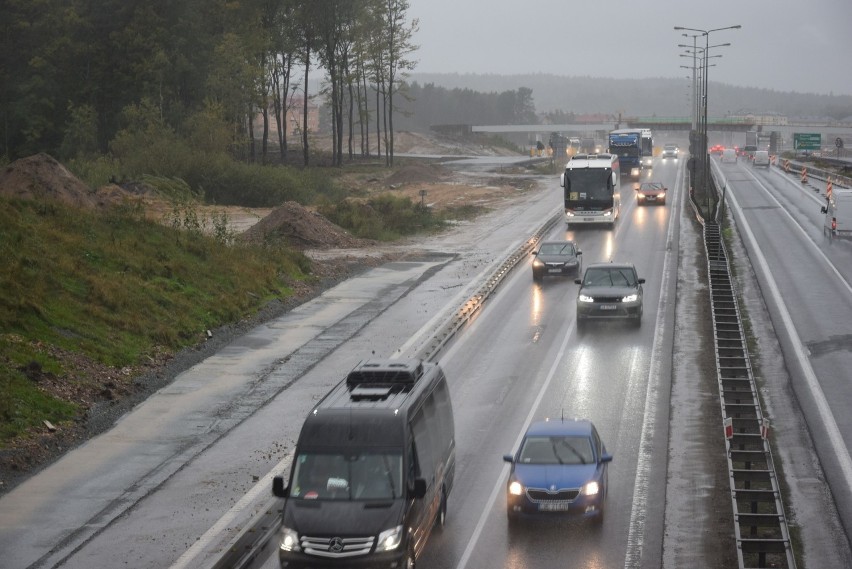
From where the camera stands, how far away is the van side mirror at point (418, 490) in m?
14.7

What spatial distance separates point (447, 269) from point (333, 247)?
310 inches

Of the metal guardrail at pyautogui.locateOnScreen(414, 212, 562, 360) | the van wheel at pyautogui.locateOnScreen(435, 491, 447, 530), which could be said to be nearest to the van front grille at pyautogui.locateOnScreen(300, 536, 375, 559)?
the van wheel at pyautogui.locateOnScreen(435, 491, 447, 530)

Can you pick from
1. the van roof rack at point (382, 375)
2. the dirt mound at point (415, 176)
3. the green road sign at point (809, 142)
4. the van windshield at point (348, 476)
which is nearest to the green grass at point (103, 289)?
the van roof rack at point (382, 375)

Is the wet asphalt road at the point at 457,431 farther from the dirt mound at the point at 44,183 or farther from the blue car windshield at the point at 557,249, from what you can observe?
the dirt mound at the point at 44,183

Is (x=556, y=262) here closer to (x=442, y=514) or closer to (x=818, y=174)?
(x=442, y=514)

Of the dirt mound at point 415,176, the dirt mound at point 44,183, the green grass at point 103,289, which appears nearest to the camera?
the green grass at point 103,289

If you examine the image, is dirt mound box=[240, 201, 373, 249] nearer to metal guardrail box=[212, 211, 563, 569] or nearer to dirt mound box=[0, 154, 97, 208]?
dirt mound box=[0, 154, 97, 208]

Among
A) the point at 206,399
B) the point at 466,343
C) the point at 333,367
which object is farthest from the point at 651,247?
the point at 206,399

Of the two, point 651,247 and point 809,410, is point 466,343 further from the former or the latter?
point 651,247

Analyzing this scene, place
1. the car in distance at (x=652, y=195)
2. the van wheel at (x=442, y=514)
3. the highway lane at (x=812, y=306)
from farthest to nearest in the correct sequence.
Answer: the car in distance at (x=652, y=195) → the highway lane at (x=812, y=306) → the van wheel at (x=442, y=514)

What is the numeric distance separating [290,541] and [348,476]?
47.0 inches

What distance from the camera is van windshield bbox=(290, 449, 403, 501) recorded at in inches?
578

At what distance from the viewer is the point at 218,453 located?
72.4ft

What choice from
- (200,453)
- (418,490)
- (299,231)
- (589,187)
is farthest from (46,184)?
(418,490)
